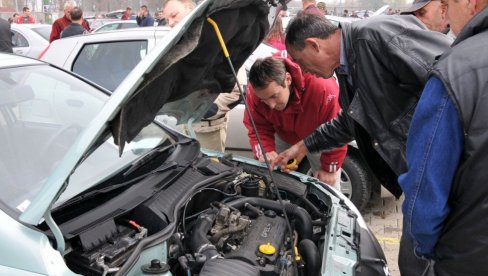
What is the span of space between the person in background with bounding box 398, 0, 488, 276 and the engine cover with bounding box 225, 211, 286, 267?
60cm

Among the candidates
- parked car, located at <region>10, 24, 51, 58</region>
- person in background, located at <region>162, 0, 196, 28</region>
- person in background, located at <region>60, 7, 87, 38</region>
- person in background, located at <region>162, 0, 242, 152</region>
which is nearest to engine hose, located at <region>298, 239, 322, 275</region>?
person in background, located at <region>162, 0, 242, 152</region>

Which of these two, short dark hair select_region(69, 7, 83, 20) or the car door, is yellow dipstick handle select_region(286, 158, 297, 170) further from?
the car door

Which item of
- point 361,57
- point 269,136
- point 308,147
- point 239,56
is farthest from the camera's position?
point 269,136

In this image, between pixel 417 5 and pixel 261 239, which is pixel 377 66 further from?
pixel 417 5

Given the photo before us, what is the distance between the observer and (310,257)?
1953 millimetres

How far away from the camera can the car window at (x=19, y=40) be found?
356 inches

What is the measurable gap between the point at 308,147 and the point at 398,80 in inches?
39.6

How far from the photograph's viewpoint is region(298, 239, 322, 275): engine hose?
6.33 ft

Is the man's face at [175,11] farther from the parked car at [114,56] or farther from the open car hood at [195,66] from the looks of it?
the open car hood at [195,66]

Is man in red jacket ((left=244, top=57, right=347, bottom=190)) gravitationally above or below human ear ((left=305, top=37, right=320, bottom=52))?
below

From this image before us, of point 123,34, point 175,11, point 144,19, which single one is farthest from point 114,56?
point 144,19

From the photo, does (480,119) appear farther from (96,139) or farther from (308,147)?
(308,147)

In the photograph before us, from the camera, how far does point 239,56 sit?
100 inches

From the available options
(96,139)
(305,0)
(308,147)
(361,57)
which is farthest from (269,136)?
(305,0)
